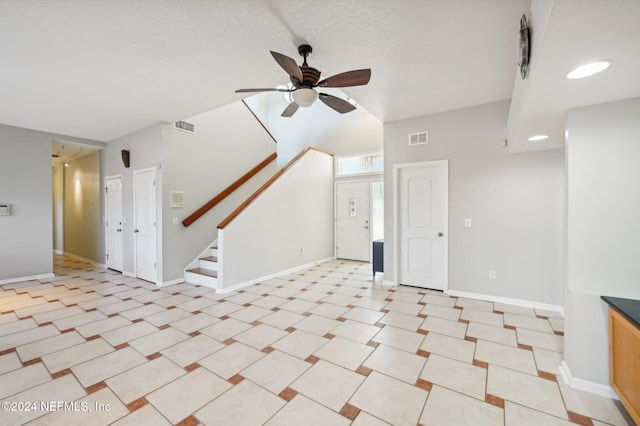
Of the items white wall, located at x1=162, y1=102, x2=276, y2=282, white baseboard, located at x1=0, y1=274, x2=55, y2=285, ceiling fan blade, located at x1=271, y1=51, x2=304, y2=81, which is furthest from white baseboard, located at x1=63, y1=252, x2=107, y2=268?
ceiling fan blade, located at x1=271, y1=51, x2=304, y2=81

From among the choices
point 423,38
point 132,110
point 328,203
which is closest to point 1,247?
point 132,110

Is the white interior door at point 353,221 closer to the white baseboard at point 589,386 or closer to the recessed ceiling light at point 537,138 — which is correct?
the recessed ceiling light at point 537,138

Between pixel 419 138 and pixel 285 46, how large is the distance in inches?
105

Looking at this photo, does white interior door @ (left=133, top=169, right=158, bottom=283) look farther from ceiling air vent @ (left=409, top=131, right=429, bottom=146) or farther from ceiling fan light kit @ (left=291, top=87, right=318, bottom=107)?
ceiling air vent @ (left=409, top=131, right=429, bottom=146)

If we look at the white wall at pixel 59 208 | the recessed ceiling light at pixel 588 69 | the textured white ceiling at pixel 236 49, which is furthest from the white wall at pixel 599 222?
the white wall at pixel 59 208

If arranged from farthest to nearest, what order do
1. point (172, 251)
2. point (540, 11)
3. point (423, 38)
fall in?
point (172, 251)
point (423, 38)
point (540, 11)

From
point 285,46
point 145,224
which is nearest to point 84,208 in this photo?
point 145,224

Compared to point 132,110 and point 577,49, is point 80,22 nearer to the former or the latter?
point 132,110

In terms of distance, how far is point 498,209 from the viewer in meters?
3.79

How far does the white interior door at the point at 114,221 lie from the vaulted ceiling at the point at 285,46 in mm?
2296

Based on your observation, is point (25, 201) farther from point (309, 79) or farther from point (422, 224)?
point (422, 224)

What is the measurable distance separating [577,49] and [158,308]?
15.3 ft

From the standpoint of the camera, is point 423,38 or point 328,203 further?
point 328,203

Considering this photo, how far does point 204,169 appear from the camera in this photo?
5.34 metres
